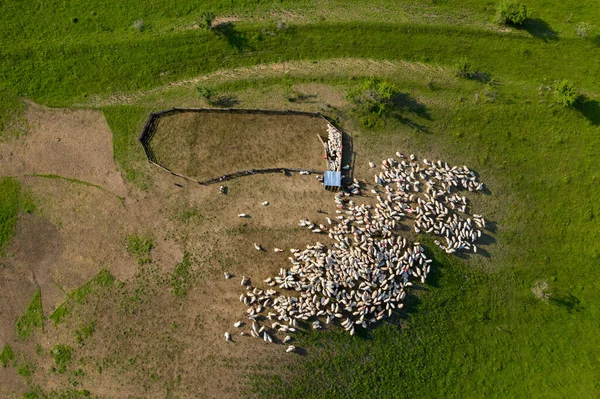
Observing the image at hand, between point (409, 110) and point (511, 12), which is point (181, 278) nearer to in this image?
point (409, 110)

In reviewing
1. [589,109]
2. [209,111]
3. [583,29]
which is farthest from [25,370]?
[583,29]

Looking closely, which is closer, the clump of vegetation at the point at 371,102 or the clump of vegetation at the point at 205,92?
the clump of vegetation at the point at 205,92

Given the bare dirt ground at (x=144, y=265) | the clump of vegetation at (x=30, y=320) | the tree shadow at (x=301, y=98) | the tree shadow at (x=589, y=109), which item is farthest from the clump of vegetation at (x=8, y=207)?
the tree shadow at (x=589, y=109)

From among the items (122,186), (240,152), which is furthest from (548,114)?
(122,186)

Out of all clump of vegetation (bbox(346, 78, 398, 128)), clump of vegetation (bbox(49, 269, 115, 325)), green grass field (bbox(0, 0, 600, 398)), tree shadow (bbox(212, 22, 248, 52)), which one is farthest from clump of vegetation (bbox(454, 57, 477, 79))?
clump of vegetation (bbox(49, 269, 115, 325))

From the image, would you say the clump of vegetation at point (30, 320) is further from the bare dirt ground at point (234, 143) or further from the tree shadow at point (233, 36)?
the tree shadow at point (233, 36)

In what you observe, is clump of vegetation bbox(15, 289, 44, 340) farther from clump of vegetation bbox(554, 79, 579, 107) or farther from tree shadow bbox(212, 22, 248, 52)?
clump of vegetation bbox(554, 79, 579, 107)
